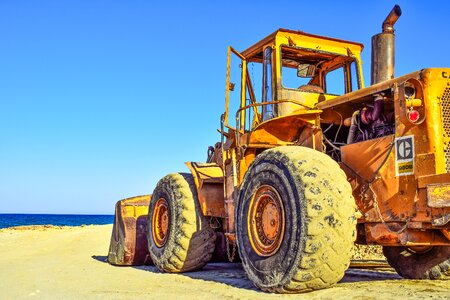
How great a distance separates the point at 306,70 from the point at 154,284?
3.93 m

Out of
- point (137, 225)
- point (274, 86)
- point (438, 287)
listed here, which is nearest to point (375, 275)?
point (438, 287)

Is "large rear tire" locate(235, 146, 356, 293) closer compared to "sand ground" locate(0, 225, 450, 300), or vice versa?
"large rear tire" locate(235, 146, 356, 293)

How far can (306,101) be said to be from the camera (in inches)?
317

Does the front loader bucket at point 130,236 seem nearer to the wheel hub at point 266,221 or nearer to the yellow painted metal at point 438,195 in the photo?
the wheel hub at point 266,221

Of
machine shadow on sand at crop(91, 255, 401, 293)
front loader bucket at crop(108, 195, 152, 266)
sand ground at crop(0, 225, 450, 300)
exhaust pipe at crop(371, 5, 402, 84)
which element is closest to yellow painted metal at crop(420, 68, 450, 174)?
sand ground at crop(0, 225, 450, 300)

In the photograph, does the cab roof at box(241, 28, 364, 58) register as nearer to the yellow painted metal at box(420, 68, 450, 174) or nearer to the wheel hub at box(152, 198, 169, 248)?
the yellow painted metal at box(420, 68, 450, 174)

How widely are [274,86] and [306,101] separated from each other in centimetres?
49

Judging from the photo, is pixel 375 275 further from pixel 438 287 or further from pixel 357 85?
pixel 357 85

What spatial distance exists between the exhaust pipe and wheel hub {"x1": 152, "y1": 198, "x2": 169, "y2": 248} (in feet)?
12.9

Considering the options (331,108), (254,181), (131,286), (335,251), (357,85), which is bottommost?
(131,286)

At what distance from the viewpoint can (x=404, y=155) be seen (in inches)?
234

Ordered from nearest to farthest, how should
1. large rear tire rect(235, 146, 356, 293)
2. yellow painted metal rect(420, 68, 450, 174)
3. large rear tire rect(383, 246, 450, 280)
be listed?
large rear tire rect(235, 146, 356, 293), yellow painted metal rect(420, 68, 450, 174), large rear tire rect(383, 246, 450, 280)

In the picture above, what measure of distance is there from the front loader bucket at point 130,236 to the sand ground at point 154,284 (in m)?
0.33

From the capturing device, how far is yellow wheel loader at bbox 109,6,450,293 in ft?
18.7
